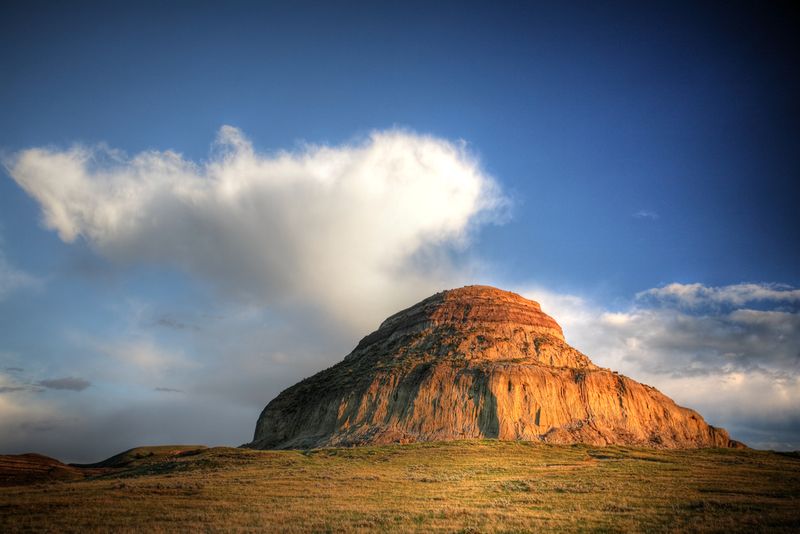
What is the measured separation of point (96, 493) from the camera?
32.2 metres

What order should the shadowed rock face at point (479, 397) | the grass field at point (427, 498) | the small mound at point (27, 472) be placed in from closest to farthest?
the grass field at point (427, 498)
the small mound at point (27, 472)
the shadowed rock face at point (479, 397)

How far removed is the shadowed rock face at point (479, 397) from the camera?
70.9 m

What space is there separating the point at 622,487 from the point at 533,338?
6390cm

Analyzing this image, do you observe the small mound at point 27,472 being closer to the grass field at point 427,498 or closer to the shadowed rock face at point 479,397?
the grass field at point 427,498

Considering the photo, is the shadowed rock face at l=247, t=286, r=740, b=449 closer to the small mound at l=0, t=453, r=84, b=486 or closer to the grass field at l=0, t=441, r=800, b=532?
the grass field at l=0, t=441, r=800, b=532

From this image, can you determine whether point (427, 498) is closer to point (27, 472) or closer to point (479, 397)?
point (479, 397)

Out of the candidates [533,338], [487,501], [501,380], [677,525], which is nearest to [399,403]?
[501,380]

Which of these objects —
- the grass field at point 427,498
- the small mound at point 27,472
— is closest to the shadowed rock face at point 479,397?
the grass field at point 427,498

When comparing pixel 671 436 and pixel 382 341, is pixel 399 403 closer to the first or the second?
pixel 382 341

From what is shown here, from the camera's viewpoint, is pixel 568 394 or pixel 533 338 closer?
pixel 568 394

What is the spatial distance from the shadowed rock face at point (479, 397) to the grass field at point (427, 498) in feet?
67.0

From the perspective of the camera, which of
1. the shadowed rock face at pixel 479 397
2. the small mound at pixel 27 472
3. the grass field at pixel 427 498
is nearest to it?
the grass field at pixel 427 498

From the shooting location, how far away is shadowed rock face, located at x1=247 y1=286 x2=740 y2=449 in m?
70.9

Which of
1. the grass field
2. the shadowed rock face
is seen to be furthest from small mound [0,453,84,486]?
the shadowed rock face
